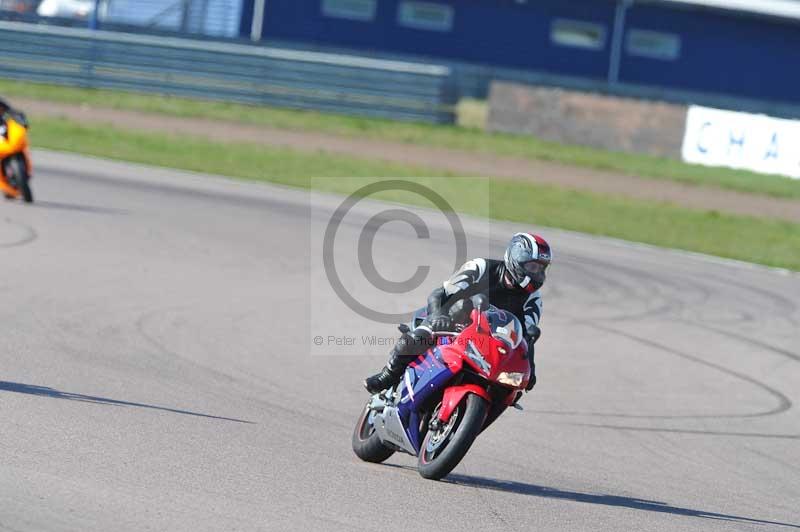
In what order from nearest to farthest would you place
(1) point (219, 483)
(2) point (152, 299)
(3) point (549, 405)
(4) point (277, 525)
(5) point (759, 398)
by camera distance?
(4) point (277, 525) → (1) point (219, 483) → (3) point (549, 405) → (5) point (759, 398) → (2) point (152, 299)

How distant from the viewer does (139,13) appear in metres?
41.9

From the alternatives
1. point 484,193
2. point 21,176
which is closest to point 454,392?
point 21,176

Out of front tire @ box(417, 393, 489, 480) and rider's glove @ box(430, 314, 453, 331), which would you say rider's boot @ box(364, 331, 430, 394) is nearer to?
rider's glove @ box(430, 314, 453, 331)

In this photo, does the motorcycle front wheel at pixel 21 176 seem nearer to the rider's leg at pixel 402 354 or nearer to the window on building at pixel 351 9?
the rider's leg at pixel 402 354

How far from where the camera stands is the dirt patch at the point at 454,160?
26406 millimetres

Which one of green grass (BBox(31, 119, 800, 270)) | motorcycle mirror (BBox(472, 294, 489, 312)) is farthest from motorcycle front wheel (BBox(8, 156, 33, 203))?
motorcycle mirror (BBox(472, 294, 489, 312))

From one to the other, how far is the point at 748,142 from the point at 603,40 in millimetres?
17604

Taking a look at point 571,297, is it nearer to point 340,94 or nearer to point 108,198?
point 108,198

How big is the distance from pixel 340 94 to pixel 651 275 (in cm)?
1506

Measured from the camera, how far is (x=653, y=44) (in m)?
43.4

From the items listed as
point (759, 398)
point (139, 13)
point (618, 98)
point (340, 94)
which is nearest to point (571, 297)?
point (759, 398)

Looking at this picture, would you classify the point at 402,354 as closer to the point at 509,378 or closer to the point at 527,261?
the point at 509,378

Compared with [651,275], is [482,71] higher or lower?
higher

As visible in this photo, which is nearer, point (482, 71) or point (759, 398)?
point (759, 398)
